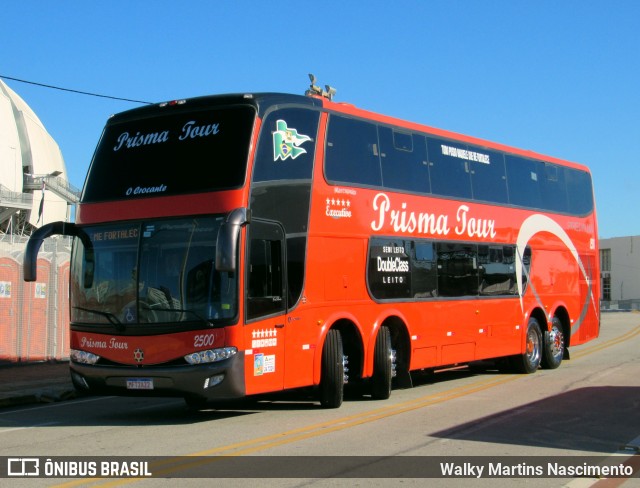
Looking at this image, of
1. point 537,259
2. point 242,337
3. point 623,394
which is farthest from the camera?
point 537,259

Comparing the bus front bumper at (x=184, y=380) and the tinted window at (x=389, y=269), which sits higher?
the tinted window at (x=389, y=269)

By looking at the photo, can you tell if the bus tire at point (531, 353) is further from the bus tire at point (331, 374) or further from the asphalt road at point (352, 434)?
the bus tire at point (331, 374)

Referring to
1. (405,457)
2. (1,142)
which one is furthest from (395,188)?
(1,142)

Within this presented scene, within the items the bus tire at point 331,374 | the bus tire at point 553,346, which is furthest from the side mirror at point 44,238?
the bus tire at point 553,346

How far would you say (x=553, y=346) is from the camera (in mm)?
18516

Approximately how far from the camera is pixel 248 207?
10.6 meters

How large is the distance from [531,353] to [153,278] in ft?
33.1

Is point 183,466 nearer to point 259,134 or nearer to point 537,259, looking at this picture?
point 259,134

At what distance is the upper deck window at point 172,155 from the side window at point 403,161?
11.3 feet

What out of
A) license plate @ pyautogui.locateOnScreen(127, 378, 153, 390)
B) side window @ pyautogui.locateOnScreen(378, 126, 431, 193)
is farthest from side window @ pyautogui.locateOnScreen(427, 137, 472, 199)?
license plate @ pyautogui.locateOnScreen(127, 378, 153, 390)

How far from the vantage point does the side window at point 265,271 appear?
422 inches

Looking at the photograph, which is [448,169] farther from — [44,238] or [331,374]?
[44,238]

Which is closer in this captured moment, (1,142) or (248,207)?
(248,207)

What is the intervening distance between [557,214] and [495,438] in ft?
34.3
